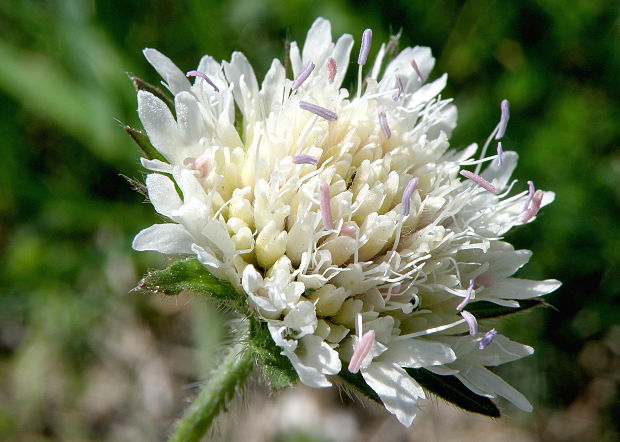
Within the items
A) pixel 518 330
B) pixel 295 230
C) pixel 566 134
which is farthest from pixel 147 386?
pixel 566 134

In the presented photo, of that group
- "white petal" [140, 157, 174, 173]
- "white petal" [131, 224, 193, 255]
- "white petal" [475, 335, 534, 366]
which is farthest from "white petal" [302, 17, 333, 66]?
"white petal" [475, 335, 534, 366]

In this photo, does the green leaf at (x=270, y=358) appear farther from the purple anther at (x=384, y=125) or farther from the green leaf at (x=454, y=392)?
the purple anther at (x=384, y=125)

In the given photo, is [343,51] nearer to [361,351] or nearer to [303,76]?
[303,76]

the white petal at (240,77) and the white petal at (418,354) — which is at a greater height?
the white petal at (240,77)

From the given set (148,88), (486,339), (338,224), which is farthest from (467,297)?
(148,88)

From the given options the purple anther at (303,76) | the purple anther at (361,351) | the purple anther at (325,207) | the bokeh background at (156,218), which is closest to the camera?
the purple anther at (361,351)

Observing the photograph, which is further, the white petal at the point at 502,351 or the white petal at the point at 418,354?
the white petal at the point at 502,351

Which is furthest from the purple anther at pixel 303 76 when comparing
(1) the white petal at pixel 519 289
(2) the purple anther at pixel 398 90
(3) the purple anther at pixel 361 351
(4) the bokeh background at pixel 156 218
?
(4) the bokeh background at pixel 156 218
